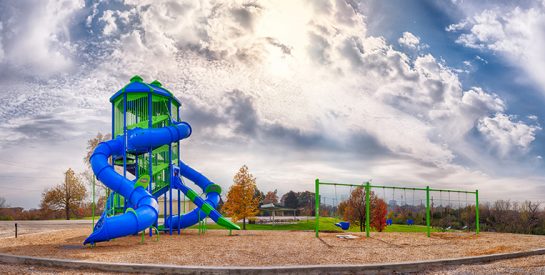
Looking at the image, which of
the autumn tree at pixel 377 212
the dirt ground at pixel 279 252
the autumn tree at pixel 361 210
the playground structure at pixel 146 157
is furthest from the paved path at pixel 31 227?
the autumn tree at pixel 377 212

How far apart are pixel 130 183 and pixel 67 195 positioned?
43.0m

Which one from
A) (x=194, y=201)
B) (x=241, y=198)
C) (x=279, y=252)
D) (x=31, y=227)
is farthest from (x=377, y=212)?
(x=31, y=227)

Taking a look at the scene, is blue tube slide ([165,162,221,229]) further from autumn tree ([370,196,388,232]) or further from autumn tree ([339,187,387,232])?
autumn tree ([370,196,388,232])

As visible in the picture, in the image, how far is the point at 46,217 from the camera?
196 feet

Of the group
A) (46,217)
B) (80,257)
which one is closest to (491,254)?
(80,257)

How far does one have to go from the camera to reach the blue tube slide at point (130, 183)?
1670 centimetres

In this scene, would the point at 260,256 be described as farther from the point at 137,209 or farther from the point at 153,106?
the point at 153,106

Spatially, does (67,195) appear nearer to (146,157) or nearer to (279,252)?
(146,157)

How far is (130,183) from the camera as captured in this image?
20.0 metres

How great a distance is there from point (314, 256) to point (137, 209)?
8.12 metres

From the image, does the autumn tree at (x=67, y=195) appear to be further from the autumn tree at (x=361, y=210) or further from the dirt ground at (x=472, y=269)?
the dirt ground at (x=472, y=269)

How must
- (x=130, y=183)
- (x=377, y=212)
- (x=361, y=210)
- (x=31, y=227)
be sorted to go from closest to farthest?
(x=130, y=183), (x=31, y=227), (x=361, y=210), (x=377, y=212)

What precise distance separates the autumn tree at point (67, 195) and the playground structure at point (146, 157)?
37.3 metres

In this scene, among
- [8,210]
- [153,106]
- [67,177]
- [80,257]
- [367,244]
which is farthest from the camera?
[8,210]
